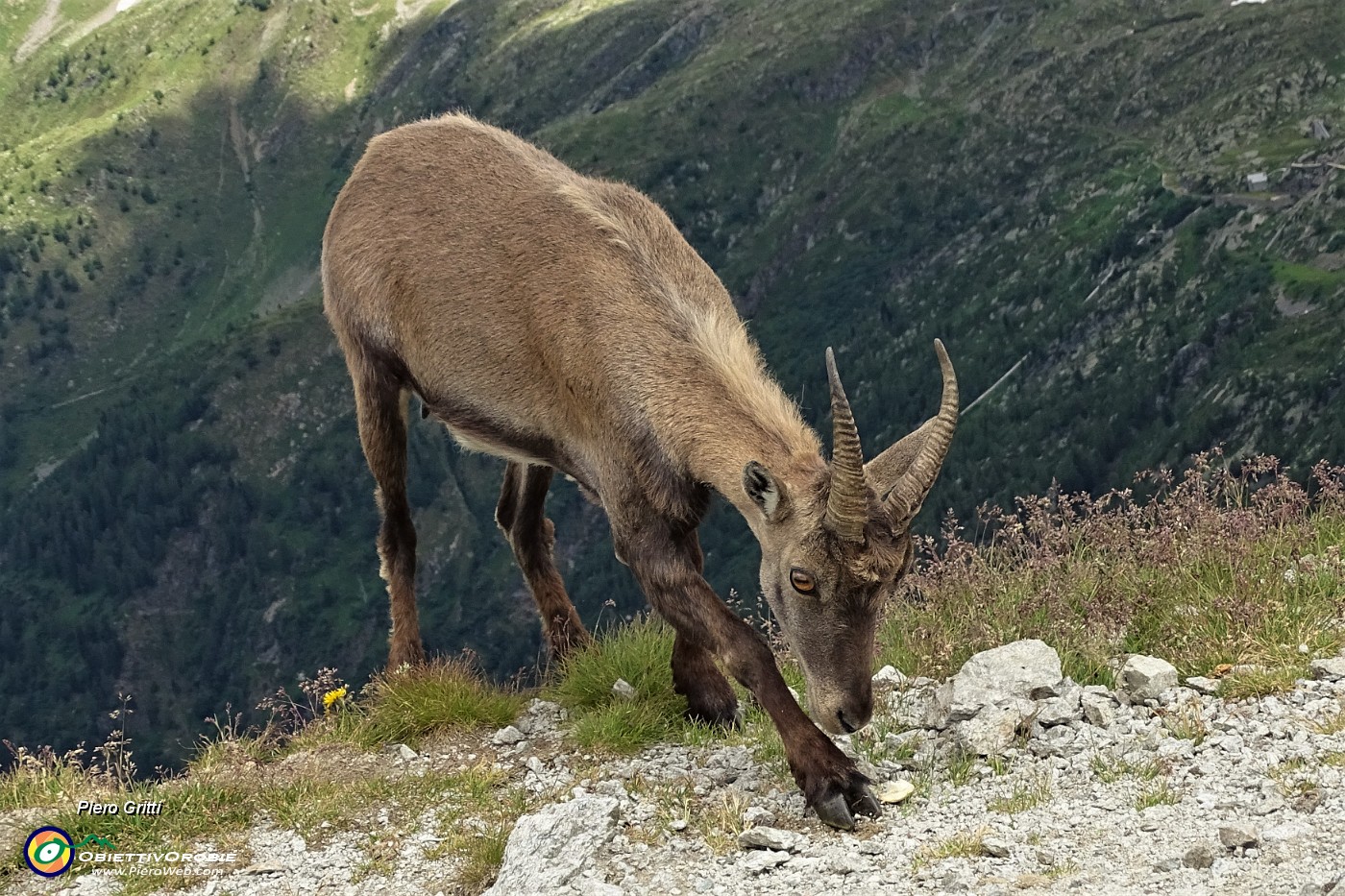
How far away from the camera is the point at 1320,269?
571ft

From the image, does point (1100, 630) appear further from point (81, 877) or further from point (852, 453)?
point (81, 877)

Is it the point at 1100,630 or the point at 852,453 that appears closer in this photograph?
the point at 852,453

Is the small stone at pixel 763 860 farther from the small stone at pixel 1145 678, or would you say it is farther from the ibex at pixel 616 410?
the small stone at pixel 1145 678

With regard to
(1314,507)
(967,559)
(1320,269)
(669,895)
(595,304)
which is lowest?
(1320,269)

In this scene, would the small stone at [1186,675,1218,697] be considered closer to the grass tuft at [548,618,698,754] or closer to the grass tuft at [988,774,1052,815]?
the grass tuft at [988,774,1052,815]

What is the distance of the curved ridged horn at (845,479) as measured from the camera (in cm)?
686

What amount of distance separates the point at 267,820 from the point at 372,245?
197 inches

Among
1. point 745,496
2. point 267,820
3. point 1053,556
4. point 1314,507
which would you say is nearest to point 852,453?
point 745,496

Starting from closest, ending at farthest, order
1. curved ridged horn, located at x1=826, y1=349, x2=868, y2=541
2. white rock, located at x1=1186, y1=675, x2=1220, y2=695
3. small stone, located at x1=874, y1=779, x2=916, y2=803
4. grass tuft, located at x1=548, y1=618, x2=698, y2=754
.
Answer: curved ridged horn, located at x1=826, y1=349, x2=868, y2=541, small stone, located at x1=874, y1=779, x2=916, y2=803, white rock, located at x1=1186, y1=675, x2=1220, y2=695, grass tuft, located at x1=548, y1=618, x2=698, y2=754

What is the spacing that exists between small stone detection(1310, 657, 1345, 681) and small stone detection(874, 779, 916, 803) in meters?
2.63

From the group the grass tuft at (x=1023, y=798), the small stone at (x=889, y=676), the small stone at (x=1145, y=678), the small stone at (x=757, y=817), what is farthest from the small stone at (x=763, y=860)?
the small stone at (x=1145, y=678)

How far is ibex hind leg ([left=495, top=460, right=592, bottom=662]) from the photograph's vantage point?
11.6 metres

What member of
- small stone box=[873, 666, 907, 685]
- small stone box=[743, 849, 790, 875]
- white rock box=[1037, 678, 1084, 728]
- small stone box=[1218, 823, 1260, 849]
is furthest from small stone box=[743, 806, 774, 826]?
small stone box=[1218, 823, 1260, 849]

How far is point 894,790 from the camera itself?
7777 mm
